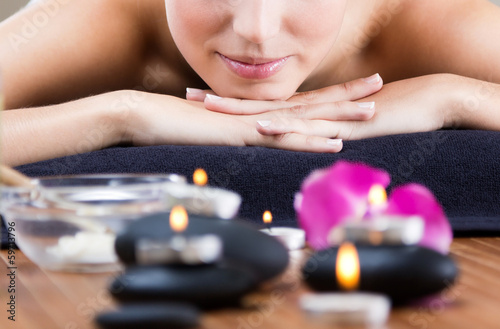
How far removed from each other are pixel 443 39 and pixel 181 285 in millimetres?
1110

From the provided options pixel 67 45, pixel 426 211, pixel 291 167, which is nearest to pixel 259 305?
pixel 426 211

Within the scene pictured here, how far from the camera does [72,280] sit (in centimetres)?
50

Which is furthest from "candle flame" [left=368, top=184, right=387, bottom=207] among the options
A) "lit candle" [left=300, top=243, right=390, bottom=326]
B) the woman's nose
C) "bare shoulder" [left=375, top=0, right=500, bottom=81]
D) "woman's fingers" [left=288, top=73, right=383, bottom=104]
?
"bare shoulder" [left=375, top=0, right=500, bottom=81]

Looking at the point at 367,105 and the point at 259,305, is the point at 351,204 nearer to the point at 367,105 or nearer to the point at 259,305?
the point at 259,305

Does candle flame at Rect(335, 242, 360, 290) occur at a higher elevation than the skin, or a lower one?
lower

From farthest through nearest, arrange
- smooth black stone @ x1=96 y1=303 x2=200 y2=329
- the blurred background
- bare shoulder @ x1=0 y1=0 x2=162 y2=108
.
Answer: the blurred background < bare shoulder @ x1=0 y1=0 x2=162 y2=108 < smooth black stone @ x1=96 y1=303 x2=200 y2=329

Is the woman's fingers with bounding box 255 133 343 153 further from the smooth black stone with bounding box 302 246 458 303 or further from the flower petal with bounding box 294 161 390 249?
the smooth black stone with bounding box 302 246 458 303

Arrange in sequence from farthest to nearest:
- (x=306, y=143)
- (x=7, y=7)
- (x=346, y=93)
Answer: (x=7, y=7)
(x=346, y=93)
(x=306, y=143)

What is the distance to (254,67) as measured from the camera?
110 centimetres

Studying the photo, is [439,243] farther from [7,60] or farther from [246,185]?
[7,60]

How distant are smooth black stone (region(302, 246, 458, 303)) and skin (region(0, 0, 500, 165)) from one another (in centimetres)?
51

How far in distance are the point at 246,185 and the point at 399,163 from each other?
210 millimetres

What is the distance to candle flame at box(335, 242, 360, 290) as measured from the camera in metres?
0.40

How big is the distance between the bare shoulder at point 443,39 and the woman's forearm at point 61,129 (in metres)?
0.71
